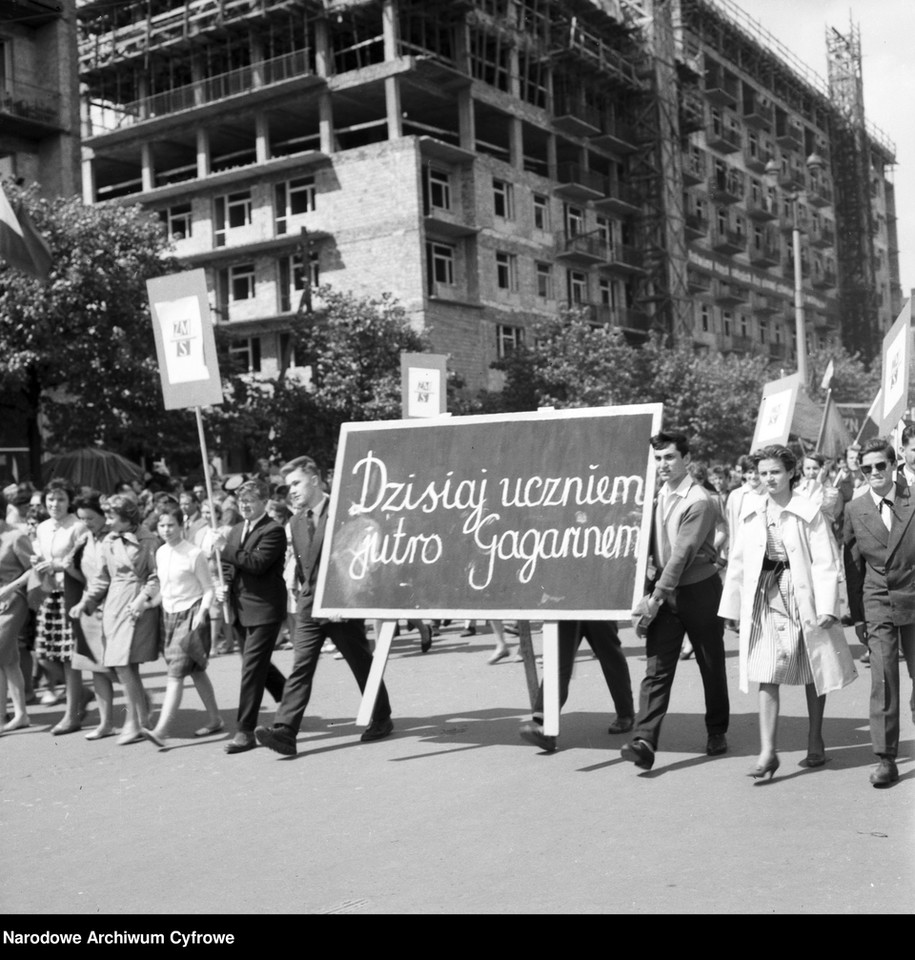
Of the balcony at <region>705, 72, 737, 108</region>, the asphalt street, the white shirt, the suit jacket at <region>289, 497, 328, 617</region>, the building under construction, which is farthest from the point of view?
the balcony at <region>705, 72, 737, 108</region>

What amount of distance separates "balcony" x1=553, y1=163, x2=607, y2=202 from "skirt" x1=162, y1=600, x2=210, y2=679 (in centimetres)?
4011

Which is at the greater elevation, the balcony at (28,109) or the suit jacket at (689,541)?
the balcony at (28,109)

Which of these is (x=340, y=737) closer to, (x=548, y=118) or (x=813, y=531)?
(x=813, y=531)

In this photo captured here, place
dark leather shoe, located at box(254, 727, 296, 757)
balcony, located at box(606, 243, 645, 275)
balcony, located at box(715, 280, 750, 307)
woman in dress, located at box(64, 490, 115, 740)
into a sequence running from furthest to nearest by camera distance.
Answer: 1. balcony, located at box(715, 280, 750, 307)
2. balcony, located at box(606, 243, 645, 275)
3. woman in dress, located at box(64, 490, 115, 740)
4. dark leather shoe, located at box(254, 727, 296, 757)

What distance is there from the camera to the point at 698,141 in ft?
188

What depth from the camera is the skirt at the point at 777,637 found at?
6473 mm

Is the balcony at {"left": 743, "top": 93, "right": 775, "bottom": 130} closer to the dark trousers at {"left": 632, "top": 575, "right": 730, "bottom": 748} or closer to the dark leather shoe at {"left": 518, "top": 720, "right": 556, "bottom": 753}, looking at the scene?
the dark trousers at {"left": 632, "top": 575, "right": 730, "bottom": 748}

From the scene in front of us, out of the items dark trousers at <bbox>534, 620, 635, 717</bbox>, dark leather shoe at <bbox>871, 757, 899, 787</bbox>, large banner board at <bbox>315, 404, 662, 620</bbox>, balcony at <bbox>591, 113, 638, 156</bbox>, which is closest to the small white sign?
large banner board at <bbox>315, 404, 662, 620</bbox>

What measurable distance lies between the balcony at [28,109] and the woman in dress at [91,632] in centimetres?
2688

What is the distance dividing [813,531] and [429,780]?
2.48 metres

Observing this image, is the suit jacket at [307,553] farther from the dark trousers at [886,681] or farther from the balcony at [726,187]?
the balcony at [726,187]

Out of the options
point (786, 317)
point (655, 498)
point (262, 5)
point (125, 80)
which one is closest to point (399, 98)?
point (262, 5)

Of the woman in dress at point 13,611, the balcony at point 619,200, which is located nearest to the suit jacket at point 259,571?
the woman in dress at point 13,611

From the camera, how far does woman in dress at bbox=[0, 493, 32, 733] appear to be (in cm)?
930
